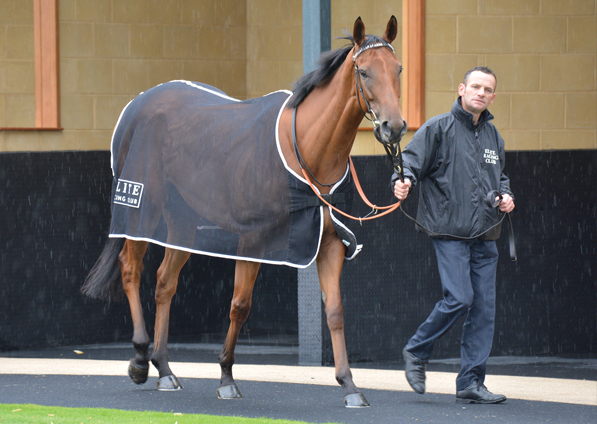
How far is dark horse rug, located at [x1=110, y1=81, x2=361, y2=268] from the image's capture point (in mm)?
5203

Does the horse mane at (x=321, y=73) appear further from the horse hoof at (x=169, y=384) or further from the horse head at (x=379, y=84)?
the horse hoof at (x=169, y=384)

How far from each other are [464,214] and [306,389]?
5.33ft

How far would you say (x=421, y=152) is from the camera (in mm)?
5180

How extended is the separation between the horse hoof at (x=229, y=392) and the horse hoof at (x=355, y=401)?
30.5 inches

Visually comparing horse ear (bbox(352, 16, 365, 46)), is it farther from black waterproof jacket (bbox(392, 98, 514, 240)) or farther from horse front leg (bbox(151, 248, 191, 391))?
horse front leg (bbox(151, 248, 191, 391))

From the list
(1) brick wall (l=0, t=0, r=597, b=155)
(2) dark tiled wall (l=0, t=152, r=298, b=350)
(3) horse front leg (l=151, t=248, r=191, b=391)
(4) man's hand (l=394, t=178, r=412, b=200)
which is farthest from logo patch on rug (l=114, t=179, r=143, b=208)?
(1) brick wall (l=0, t=0, r=597, b=155)

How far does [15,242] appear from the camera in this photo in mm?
7684

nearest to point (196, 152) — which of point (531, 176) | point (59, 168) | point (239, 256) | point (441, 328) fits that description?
point (239, 256)

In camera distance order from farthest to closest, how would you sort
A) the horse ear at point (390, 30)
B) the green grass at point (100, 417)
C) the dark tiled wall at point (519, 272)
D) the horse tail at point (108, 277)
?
the dark tiled wall at point (519, 272), the horse tail at point (108, 277), the horse ear at point (390, 30), the green grass at point (100, 417)

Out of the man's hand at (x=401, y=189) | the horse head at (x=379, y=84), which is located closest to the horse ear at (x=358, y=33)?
the horse head at (x=379, y=84)

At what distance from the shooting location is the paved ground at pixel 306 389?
5082mm

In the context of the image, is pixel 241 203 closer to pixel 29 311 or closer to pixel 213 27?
pixel 29 311

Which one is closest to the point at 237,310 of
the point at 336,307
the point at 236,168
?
the point at 336,307

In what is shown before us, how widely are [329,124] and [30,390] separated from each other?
2640 mm
